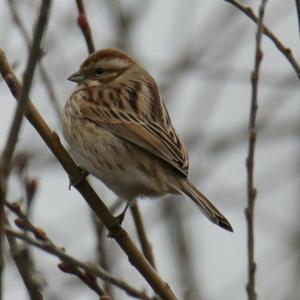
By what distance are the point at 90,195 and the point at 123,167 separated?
0.92 meters

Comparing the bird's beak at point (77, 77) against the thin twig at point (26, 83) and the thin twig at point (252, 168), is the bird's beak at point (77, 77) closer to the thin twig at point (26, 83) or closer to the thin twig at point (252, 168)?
the thin twig at point (252, 168)

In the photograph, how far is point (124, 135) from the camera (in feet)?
17.7

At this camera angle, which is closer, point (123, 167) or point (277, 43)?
point (277, 43)

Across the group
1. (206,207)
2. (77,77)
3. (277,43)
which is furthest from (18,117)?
(77,77)

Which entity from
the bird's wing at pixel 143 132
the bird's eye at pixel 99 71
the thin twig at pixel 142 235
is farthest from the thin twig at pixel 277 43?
the bird's eye at pixel 99 71

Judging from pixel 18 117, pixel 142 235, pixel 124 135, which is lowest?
pixel 18 117

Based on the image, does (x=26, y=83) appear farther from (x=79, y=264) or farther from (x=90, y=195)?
(x=90, y=195)

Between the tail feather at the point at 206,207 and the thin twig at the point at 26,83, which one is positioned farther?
the tail feather at the point at 206,207

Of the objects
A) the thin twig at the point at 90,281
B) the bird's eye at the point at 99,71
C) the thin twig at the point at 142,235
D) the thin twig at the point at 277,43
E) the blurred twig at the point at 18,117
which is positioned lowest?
the thin twig at the point at 90,281

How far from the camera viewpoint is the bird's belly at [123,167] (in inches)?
202

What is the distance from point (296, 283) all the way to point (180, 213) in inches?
39.2

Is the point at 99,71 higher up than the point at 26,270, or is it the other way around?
the point at 99,71

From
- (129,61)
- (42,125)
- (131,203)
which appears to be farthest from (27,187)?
(129,61)

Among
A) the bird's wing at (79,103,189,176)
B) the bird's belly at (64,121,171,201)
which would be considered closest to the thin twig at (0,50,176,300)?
the bird's belly at (64,121,171,201)
